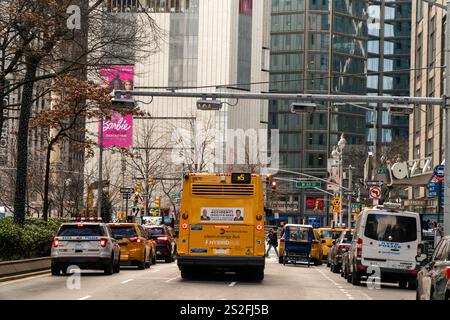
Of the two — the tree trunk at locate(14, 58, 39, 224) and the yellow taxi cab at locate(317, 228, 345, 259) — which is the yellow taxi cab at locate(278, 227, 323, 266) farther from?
the tree trunk at locate(14, 58, 39, 224)

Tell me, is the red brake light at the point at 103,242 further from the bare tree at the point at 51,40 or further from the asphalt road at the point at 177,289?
the bare tree at the point at 51,40

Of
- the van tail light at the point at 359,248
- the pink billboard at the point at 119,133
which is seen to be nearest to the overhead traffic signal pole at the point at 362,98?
the van tail light at the point at 359,248

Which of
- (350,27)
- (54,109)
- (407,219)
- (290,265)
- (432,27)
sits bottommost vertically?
(290,265)

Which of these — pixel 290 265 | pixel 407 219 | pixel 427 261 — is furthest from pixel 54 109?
pixel 427 261

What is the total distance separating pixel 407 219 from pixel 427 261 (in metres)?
11.0

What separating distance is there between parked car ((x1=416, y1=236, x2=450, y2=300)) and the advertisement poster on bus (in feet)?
35.0

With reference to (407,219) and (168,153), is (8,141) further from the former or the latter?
(407,219)

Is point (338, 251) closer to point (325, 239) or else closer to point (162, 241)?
point (162, 241)

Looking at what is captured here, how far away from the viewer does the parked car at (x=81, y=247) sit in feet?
101

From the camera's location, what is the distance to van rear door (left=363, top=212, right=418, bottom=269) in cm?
3022

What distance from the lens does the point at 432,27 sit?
69875mm

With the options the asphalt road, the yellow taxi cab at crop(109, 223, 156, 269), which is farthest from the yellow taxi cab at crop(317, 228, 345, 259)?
the asphalt road

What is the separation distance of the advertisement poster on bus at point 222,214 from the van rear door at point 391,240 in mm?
3950

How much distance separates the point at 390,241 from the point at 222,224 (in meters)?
5.18
